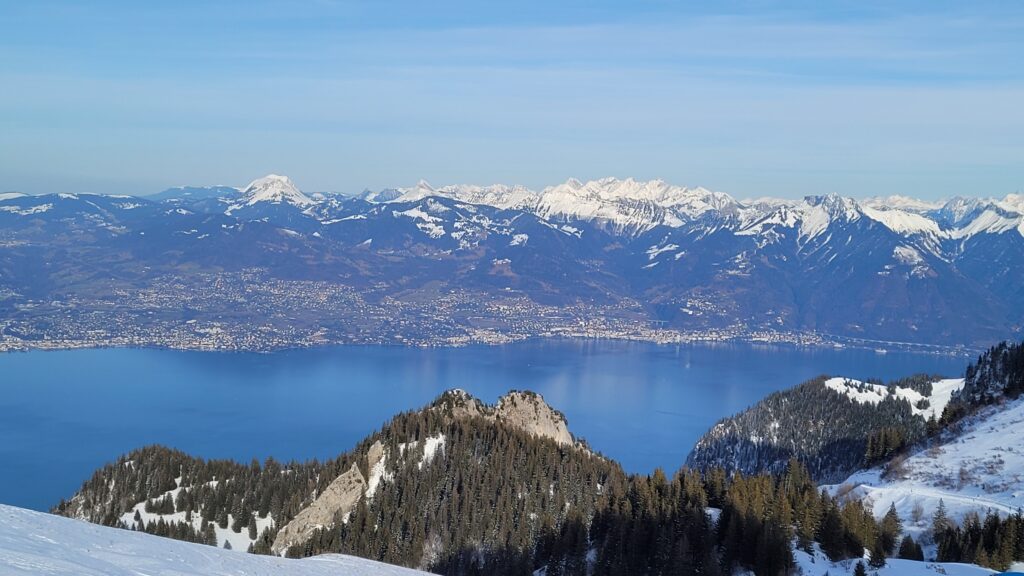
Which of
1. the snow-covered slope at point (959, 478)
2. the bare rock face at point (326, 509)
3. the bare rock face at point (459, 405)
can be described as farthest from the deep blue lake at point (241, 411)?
the snow-covered slope at point (959, 478)

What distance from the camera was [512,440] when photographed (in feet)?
203

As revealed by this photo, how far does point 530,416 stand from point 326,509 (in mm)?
21095

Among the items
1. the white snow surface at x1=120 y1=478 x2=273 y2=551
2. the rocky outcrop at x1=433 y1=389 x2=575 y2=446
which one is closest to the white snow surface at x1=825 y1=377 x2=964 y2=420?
the rocky outcrop at x1=433 y1=389 x2=575 y2=446

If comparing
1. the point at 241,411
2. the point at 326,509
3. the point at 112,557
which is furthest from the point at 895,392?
the point at 112,557

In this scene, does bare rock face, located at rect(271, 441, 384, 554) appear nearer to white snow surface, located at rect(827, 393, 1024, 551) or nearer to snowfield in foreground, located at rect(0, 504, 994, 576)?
snowfield in foreground, located at rect(0, 504, 994, 576)

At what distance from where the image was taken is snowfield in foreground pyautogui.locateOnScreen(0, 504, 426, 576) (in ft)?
57.6

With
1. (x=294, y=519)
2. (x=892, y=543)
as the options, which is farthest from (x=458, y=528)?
(x=892, y=543)

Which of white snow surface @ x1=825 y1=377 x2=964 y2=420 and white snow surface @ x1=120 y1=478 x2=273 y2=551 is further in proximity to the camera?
white snow surface @ x1=825 y1=377 x2=964 y2=420

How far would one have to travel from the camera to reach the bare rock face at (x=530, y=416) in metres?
69.1

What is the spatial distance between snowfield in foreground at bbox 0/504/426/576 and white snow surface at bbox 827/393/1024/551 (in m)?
32.4

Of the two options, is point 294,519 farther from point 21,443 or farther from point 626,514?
point 21,443

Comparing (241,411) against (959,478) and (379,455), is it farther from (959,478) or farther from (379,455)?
(959,478)

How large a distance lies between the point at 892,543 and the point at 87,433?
404 feet

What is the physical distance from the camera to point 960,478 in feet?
168
